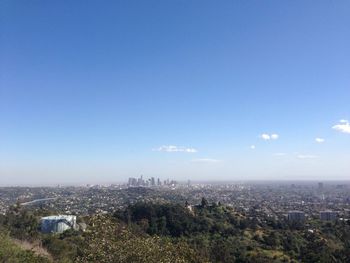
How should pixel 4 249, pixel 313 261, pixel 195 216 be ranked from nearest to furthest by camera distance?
pixel 4 249, pixel 313 261, pixel 195 216

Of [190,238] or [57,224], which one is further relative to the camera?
[57,224]

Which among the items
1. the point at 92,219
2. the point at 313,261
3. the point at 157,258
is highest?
the point at 92,219

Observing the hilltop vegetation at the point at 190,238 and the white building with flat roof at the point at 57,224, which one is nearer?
the hilltop vegetation at the point at 190,238

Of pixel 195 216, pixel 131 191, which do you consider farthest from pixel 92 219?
pixel 131 191

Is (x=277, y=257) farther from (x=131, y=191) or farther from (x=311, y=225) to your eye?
(x=131, y=191)

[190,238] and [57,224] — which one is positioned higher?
[57,224]

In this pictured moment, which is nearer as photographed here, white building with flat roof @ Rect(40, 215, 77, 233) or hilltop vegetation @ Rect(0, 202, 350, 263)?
hilltop vegetation @ Rect(0, 202, 350, 263)

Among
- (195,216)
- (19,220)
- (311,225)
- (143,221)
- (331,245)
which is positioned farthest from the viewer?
(311,225)

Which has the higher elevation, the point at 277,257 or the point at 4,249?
the point at 4,249
